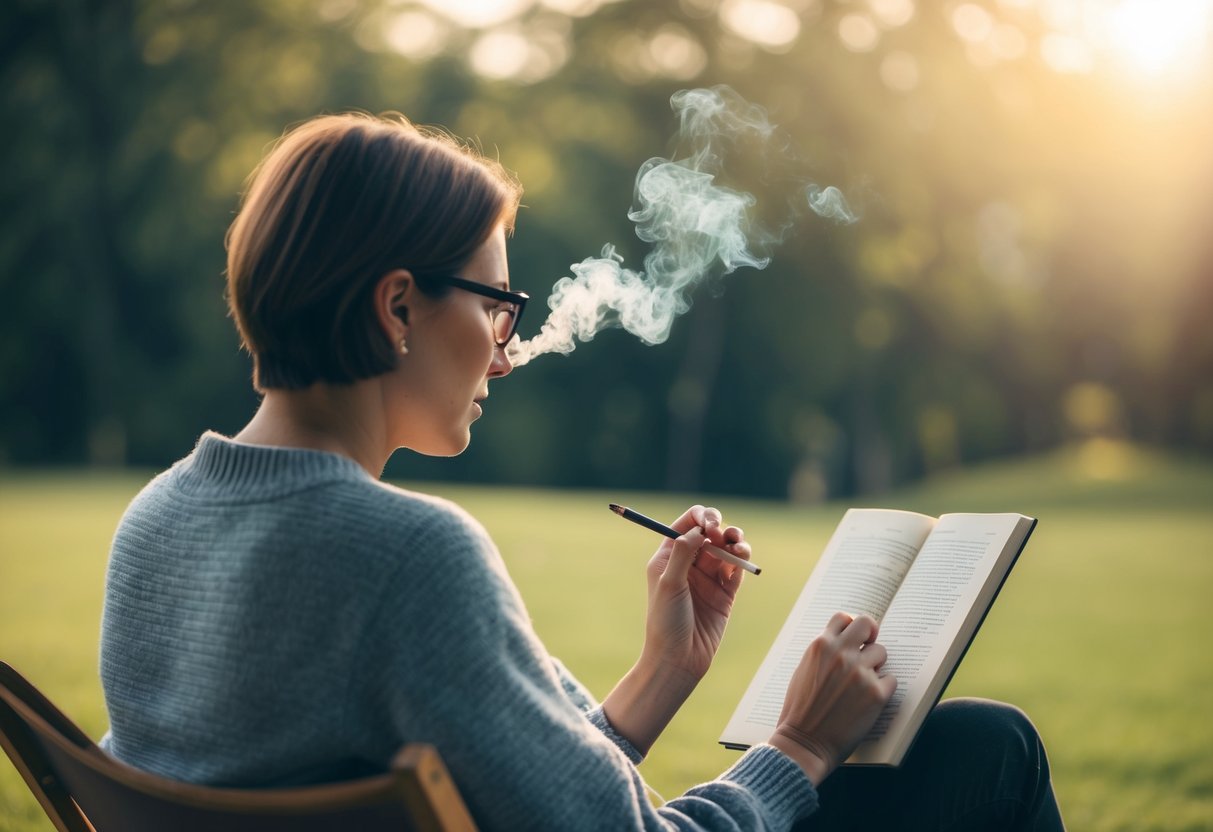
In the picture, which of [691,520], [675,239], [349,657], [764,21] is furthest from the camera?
A: [764,21]

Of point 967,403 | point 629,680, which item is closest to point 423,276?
point 629,680

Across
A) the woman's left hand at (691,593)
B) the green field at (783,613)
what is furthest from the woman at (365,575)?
the green field at (783,613)

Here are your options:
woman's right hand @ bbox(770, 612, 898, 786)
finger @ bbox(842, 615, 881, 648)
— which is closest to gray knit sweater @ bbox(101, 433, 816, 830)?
woman's right hand @ bbox(770, 612, 898, 786)

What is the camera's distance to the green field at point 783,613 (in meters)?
5.24

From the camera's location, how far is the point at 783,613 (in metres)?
10.0

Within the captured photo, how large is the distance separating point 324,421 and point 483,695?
1.56 feet

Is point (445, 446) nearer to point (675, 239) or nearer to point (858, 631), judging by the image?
point (858, 631)

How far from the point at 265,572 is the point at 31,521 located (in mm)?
13703

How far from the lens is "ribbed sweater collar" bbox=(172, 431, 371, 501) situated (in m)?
1.47

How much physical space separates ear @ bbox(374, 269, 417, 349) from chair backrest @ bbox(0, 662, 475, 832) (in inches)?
22.6

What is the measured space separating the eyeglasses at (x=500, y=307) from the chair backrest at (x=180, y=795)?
2.19ft

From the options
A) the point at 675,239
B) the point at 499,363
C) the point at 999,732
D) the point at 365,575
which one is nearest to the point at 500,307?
the point at 499,363

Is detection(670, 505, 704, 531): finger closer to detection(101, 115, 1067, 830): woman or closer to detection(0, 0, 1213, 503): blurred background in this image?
detection(101, 115, 1067, 830): woman

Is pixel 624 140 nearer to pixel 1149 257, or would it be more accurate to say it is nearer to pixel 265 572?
pixel 1149 257
